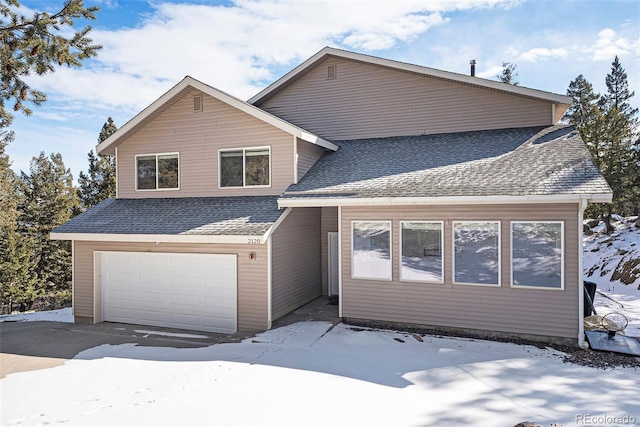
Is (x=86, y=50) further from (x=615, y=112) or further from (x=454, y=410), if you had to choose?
(x=615, y=112)

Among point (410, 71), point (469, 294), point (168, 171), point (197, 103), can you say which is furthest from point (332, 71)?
point (469, 294)

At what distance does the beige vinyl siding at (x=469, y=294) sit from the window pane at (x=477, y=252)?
0.46 feet

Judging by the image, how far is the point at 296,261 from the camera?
10.4 meters

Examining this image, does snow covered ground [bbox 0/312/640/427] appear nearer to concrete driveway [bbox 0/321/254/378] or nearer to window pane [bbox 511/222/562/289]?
concrete driveway [bbox 0/321/254/378]

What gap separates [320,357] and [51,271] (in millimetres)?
28865

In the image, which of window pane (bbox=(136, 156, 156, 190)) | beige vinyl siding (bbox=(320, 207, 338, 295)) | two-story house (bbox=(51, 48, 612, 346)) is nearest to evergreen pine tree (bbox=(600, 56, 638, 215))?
two-story house (bbox=(51, 48, 612, 346))

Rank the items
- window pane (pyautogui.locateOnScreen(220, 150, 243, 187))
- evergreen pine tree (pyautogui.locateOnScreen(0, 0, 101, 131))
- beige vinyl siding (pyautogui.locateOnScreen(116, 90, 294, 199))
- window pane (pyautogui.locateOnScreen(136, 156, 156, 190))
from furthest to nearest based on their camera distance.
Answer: window pane (pyautogui.locateOnScreen(136, 156, 156, 190))
window pane (pyautogui.locateOnScreen(220, 150, 243, 187))
beige vinyl siding (pyautogui.locateOnScreen(116, 90, 294, 199))
evergreen pine tree (pyautogui.locateOnScreen(0, 0, 101, 131))

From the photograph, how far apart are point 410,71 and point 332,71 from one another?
2.69 m

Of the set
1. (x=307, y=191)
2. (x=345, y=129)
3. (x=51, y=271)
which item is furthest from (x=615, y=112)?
(x=51, y=271)

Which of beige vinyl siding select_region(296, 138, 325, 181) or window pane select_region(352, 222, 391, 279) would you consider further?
beige vinyl siding select_region(296, 138, 325, 181)

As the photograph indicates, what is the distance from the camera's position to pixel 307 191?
30.2ft

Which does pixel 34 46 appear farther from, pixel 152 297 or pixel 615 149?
pixel 615 149

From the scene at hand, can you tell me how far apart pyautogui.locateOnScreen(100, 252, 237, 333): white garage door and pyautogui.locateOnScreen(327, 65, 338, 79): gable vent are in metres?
7.41

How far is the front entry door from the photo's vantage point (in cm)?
1205
